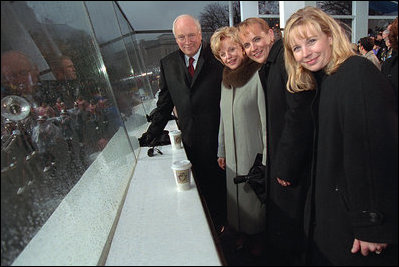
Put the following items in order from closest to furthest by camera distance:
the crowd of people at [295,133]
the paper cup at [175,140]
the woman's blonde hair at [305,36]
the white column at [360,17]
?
the crowd of people at [295,133]
the woman's blonde hair at [305,36]
the paper cup at [175,140]
the white column at [360,17]

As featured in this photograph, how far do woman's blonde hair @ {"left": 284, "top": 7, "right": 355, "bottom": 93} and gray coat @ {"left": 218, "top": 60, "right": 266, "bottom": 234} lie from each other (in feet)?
1.23

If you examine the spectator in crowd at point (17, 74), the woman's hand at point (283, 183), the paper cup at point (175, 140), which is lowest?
the woman's hand at point (283, 183)

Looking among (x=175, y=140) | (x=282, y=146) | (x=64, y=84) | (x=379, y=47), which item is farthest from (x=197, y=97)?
(x=379, y=47)

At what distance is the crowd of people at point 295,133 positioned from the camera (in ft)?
2.82

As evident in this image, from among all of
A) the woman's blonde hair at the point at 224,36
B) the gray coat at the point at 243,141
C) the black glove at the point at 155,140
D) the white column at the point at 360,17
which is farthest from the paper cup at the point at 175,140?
the white column at the point at 360,17

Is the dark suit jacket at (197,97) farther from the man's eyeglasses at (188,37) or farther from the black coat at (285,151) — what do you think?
the black coat at (285,151)

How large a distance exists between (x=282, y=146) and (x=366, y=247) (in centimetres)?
53

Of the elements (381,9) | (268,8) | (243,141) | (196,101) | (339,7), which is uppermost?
(268,8)

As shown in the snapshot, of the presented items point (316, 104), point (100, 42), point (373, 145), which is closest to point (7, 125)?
point (100, 42)

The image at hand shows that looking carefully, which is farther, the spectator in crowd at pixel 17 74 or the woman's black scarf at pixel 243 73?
the woman's black scarf at pixel 243 73

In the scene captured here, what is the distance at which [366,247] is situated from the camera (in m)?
0.95

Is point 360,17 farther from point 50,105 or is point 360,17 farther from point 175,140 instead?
point 50,105

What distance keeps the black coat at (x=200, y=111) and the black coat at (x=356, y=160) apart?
3.20ft

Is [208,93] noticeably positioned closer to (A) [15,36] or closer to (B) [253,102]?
(B) [253,102]
